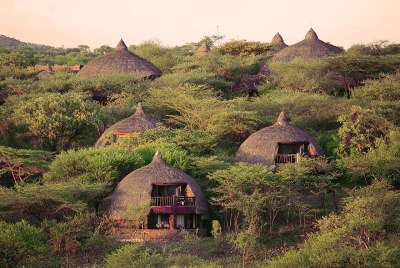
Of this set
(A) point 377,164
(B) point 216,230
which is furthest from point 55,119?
(A) point 377,164

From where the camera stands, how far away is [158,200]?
3153cm

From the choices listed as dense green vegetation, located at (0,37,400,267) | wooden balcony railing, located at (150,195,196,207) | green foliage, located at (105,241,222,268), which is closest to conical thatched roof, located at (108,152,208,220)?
wooden balcony railing, located at (150,195,196,207)

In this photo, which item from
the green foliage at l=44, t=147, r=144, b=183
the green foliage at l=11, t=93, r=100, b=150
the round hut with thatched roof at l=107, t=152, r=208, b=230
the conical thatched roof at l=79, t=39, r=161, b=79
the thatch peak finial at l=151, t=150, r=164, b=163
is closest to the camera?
the round hut with thatched roof at l=107, t=152, r=208, b=230

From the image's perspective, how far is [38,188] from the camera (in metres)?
28.9

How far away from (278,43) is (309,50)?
11.5 m

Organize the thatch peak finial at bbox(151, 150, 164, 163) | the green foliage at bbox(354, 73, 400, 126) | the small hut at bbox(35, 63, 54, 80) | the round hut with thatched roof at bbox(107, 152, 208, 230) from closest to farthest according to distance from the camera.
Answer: the round hut with thatched roof at bbox(107, 152, 208, 230)
the thatch peak finial at bbox(151, 150, 164, 163)
the green foliage at bbox(354, 73, 400, 126)
the small hut at bbox(35, 63, 54, 80)

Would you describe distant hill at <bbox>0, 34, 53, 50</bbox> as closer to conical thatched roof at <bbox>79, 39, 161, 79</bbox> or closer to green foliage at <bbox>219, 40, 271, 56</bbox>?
green foliage at <bbox>219, 40, 271, 56</bbox>

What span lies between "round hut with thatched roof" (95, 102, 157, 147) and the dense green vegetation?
1.20 m

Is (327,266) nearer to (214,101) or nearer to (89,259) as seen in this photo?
(89,259)

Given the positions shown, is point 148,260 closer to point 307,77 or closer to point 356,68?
point 307,77

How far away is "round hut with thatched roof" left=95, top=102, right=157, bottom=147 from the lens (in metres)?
38.3

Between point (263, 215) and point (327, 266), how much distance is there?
24.7 ft

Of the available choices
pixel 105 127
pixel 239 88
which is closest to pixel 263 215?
pixel 105 127

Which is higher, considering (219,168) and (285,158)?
(285,158)
